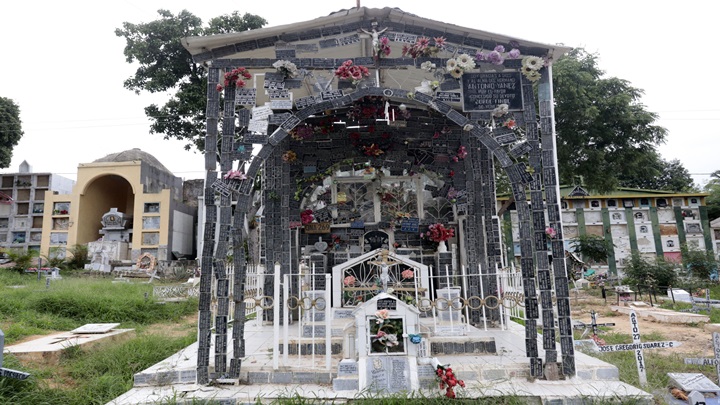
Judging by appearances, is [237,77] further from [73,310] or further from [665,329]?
[665,329]

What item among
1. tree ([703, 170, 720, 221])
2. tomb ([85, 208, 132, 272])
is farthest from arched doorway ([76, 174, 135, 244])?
tree ([703, 170, 720, 221])

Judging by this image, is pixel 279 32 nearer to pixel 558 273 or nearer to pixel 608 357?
pixel 558 273

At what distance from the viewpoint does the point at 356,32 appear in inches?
239

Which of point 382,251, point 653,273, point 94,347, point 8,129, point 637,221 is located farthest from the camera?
point 8,129

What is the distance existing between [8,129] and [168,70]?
47.9 ft

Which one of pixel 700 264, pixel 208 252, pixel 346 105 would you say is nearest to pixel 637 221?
pixel 700 264

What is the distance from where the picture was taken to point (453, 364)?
562 cm

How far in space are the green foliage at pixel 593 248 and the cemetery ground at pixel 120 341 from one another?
695 centimetres

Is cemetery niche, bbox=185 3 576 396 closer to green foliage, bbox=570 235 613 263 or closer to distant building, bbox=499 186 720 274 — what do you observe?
green foliage, bbox=570 235 613 263

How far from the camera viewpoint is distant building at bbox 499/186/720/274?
2275cm

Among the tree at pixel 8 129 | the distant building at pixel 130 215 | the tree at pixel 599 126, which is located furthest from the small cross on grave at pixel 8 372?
the tree at pixel 8 129

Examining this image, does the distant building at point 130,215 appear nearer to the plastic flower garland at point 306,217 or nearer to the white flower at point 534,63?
the plastic flower garland at point 306,217

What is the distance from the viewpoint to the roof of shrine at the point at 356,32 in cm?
582

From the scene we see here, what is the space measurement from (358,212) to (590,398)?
5377 millimetres
